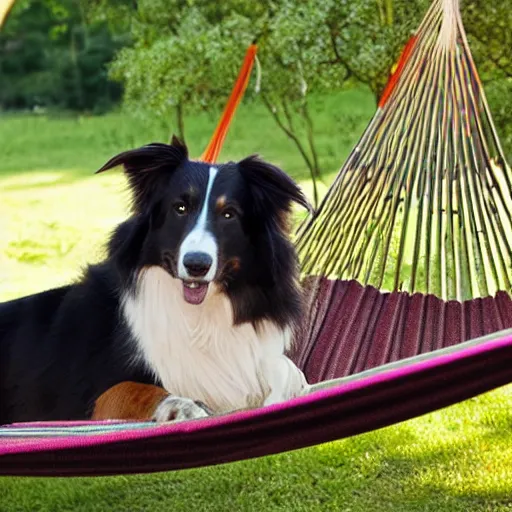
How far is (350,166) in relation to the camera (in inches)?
107

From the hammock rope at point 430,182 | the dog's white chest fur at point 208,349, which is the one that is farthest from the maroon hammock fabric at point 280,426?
the hammock rope at point 430,182

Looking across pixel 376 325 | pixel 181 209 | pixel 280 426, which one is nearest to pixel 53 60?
pixel 376 325

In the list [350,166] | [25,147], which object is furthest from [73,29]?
[350,166]

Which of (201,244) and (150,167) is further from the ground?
(150,167)

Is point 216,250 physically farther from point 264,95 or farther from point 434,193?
point 264,95

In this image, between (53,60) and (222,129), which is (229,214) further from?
(53,60)

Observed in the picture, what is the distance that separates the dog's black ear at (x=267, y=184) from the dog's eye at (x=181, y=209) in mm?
153

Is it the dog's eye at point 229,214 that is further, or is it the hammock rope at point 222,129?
the hammock rope at point 222,129

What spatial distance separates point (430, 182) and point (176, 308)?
3.23 feet

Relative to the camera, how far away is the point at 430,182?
2697mm

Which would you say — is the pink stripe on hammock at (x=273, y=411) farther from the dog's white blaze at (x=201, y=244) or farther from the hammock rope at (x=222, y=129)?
the hammock rope at (x=222, y=129)

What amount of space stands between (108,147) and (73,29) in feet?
2.79

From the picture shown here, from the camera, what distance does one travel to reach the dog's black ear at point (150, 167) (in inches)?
76.6

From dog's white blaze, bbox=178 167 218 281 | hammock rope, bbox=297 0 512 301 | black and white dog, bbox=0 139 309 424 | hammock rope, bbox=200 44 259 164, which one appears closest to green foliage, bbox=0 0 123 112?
hammock rope, bbox=200 44 259 164
